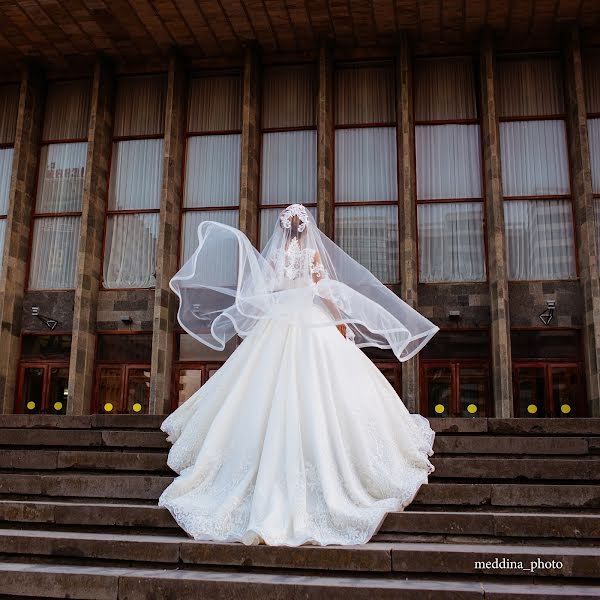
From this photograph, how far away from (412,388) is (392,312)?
8.35 meters

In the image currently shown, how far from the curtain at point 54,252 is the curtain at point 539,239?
1026 centimetres

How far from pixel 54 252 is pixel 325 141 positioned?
7083 millimetres

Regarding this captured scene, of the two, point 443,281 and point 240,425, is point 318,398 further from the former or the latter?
point 443,281

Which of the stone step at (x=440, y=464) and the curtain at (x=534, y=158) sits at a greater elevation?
the curtain at (x=534, y=158)

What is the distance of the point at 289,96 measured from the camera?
1722 centimetres

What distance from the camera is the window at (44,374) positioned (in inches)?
642

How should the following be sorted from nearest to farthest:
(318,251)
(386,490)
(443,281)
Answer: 1. (386,490)
2. (318,251)
3. (443,281)

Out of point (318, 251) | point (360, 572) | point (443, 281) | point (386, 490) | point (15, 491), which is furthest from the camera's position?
point (443, 281)

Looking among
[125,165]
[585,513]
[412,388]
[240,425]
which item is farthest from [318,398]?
[125,165]

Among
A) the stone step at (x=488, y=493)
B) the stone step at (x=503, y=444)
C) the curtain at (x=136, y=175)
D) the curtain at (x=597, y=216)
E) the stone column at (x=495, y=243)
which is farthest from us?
the curtain at (x=136, y=175)

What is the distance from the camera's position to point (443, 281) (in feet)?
51.6

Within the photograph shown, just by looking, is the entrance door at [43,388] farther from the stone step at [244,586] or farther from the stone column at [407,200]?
the stone step at [244,586]

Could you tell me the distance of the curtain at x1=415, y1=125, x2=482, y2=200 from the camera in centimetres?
1631

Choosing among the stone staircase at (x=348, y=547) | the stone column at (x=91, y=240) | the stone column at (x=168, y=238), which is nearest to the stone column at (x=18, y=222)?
the stone column at (x=91, y=240)
